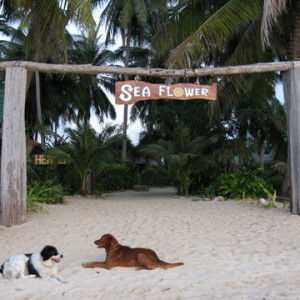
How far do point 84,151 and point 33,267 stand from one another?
1113 cm

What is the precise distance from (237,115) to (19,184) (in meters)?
13.4

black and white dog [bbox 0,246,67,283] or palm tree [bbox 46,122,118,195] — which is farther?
palm tree [bbox 46,122,118,195]

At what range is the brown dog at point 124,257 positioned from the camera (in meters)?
5.18

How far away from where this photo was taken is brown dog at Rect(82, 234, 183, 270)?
5180 millimetres

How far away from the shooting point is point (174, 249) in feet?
21.2

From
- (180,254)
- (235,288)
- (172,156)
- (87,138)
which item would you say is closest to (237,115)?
(172,156)

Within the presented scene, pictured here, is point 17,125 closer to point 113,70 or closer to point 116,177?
point 113,70

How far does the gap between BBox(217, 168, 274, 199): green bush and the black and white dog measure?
918 centimetres

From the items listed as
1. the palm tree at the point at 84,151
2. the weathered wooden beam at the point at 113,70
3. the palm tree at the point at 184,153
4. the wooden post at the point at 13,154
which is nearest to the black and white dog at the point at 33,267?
the wooden post at the point at 13,154

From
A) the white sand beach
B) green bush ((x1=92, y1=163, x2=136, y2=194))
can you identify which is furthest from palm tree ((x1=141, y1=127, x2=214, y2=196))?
green bush ((x1=92, y1=163, x2=136, y2=194))

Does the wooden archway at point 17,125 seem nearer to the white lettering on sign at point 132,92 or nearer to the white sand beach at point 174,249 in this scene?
the white sand beach at point 174,249

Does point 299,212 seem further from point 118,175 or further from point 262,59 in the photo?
point 118,175

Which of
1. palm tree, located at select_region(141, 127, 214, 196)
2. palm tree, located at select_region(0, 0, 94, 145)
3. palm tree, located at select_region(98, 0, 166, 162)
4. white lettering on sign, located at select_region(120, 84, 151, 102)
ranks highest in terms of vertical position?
palm tree, located at select_region(98, 0, 166, 162)

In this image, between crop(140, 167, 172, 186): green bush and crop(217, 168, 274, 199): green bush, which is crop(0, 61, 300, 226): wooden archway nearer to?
crop(217, 168, 274, 199): green bush
